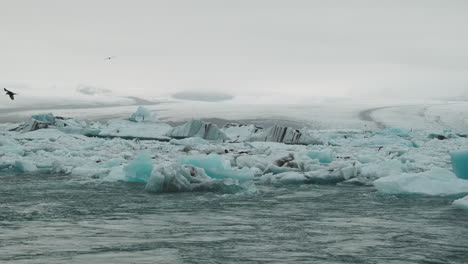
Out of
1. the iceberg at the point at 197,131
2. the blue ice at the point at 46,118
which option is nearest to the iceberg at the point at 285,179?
the iceberg at the point at 197,131

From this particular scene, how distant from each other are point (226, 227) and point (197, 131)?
64.8 feet

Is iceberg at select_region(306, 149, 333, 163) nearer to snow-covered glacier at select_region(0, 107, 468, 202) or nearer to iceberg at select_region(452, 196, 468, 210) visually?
snow-covered glacier at select_region(0, 107, 468, 202)

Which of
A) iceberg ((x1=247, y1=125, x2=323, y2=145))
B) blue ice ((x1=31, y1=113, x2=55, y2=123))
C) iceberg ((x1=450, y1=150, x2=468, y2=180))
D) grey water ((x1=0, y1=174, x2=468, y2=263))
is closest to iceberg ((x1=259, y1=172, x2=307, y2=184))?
grey water ((x1=0, y1=174, x2=468, y2=263))

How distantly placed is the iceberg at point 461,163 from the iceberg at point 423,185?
1.00 ft

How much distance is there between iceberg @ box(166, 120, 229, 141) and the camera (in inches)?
995

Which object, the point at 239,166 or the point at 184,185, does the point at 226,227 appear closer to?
the point at 184,185

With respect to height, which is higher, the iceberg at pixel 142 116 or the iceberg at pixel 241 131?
the iceberg at pixel 142 116

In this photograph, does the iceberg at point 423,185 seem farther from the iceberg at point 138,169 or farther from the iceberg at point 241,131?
the iceberg at point 241,131

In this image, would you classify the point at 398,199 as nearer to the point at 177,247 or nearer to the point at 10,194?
the point at 177,247

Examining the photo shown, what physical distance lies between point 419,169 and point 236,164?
4088 mm

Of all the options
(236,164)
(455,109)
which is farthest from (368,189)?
(455,109)

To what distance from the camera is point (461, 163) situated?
30.0 feet

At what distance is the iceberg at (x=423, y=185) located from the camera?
8.58 metres

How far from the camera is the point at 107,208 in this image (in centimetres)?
733
